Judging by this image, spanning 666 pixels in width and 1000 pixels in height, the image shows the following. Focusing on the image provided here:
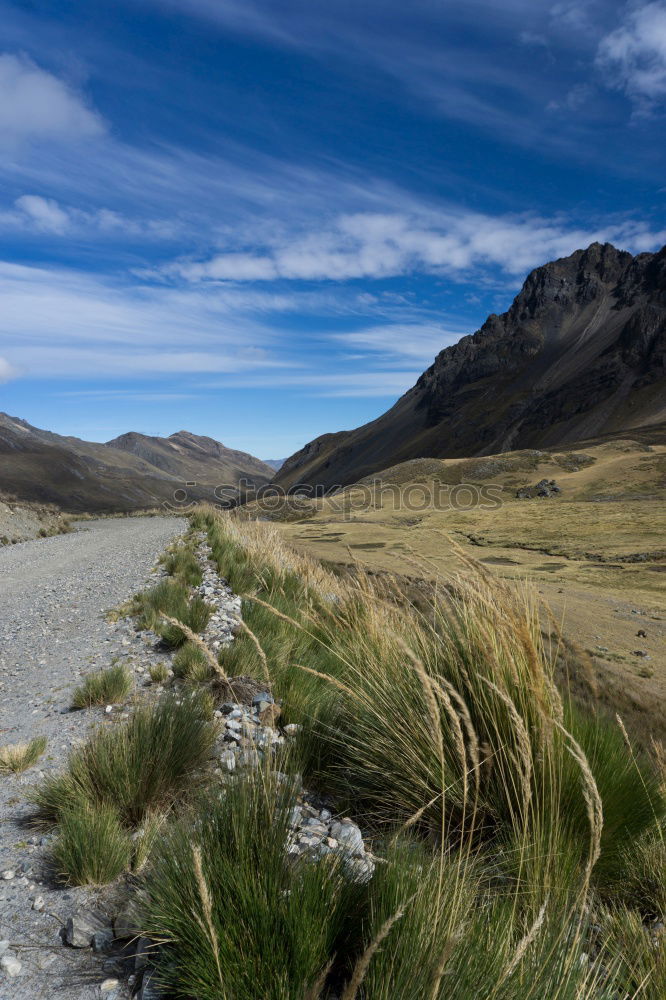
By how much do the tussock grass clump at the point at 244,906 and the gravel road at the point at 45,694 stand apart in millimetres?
420

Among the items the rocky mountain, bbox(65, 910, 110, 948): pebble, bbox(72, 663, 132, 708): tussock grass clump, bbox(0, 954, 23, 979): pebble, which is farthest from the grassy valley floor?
the rocky mountain

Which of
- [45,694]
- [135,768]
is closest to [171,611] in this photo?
[45,694]

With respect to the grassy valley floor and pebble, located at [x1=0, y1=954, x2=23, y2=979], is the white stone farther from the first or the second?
the grassy valley floor

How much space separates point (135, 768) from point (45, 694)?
2.74 m

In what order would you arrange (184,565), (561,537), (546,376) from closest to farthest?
(184,565) < (561,537) < (546,376)

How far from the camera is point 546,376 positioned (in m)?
144

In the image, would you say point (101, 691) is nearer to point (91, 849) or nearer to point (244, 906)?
point (91, 849)

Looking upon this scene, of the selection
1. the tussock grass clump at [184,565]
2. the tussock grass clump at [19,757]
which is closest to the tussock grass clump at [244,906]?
the tussock grass clump at [19,757]

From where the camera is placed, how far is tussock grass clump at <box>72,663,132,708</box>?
4.38 meters

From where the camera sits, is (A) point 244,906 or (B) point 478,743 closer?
(A) point 244,906

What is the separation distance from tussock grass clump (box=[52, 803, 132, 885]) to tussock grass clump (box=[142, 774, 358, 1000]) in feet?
1.14

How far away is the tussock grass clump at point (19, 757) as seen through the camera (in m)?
Result: 3.33

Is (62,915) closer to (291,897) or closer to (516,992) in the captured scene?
(291,897)

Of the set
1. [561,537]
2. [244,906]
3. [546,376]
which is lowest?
[561,537]
